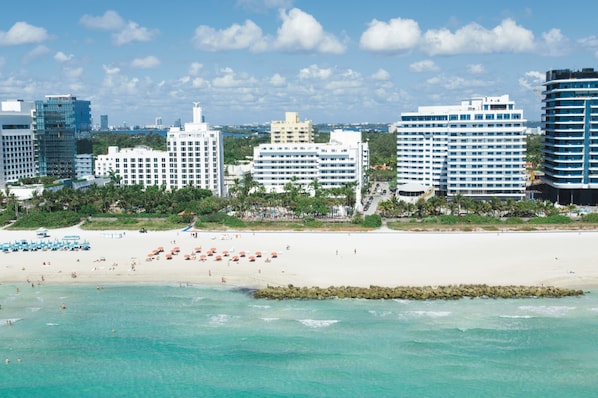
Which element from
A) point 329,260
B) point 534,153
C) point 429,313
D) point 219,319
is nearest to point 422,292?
point 429,313

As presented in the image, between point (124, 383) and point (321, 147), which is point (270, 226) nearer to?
point (321, 147)

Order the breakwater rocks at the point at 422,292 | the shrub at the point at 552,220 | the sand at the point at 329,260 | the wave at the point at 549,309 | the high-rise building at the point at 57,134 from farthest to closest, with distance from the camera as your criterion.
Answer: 1. the high-rise building at the point at 57,134
2. the shrub at the point at 552,220
3. the sand at the point at 329,260
4. the breakwater rocks at the point at 422,292
5. the wave at the point at 549,309

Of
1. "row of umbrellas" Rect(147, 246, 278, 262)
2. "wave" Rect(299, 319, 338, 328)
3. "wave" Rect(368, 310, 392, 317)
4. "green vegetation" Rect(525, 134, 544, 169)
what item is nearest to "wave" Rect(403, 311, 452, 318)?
"wave" Rect(368, 310, 392, 317)

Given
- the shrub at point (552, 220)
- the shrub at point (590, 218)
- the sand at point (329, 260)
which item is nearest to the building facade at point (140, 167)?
the sand at point (329, 260)

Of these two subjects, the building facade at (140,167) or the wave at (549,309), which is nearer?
the wave at (549,309)

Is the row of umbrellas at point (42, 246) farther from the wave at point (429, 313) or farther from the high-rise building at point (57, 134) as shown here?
the high-rise building at point (57, 134)

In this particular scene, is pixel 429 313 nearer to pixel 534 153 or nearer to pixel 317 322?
pixel 317 322

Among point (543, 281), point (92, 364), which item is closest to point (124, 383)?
point (92, 364)
